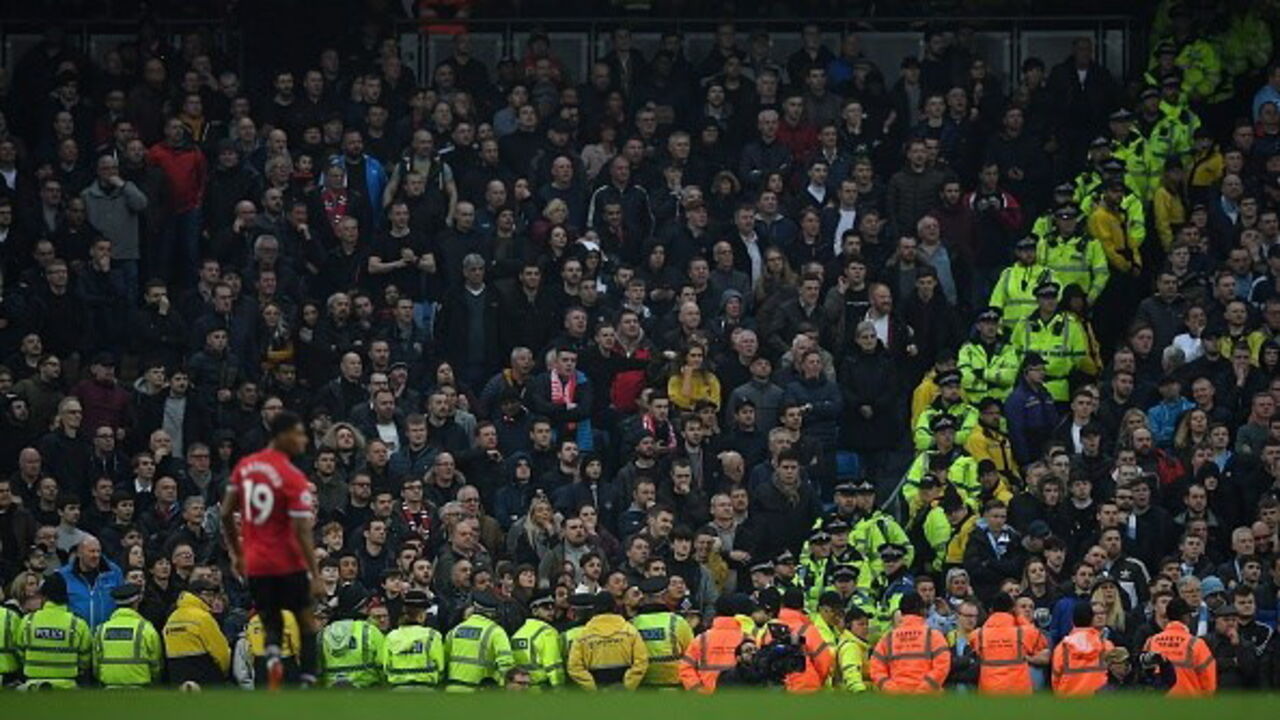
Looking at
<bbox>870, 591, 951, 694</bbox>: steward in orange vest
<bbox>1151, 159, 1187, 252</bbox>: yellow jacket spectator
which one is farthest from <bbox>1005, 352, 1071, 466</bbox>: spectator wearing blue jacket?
<bbox>870, 591, 951, 694</bbox>: steward in orange vest

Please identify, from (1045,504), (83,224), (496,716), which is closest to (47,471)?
(83,224)

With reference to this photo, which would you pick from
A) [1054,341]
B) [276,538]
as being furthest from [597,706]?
[1054,341]

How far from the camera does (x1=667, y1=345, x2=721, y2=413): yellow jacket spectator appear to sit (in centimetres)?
2817

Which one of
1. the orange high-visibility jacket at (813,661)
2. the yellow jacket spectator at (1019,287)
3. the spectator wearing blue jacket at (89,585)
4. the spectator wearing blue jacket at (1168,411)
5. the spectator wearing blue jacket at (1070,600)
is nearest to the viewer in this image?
the orange high-visibility jacket at (813,661)

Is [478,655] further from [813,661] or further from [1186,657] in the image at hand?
[1186,657]

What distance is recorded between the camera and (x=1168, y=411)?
27.9m

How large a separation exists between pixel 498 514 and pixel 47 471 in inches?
147

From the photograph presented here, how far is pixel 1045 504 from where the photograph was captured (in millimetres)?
26891

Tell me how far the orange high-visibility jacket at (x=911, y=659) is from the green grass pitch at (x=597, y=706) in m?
5.87

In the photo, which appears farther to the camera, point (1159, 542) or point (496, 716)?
point (1159, 542)

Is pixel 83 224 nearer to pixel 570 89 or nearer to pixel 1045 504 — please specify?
pixel 570 89

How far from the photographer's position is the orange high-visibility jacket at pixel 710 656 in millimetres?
24094

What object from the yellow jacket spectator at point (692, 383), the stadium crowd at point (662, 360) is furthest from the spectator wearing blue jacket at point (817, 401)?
the yellow jacket spectator at point (692, 383)

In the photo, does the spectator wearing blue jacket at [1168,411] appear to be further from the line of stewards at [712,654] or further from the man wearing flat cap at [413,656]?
the man wearing flat cap at [413,656]
